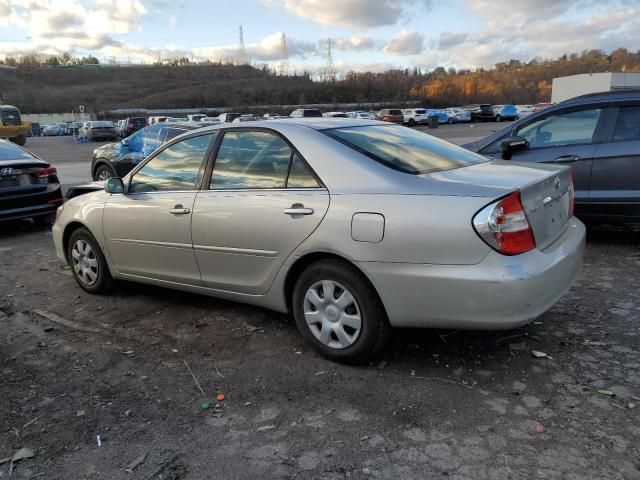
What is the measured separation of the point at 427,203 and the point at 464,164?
92cm

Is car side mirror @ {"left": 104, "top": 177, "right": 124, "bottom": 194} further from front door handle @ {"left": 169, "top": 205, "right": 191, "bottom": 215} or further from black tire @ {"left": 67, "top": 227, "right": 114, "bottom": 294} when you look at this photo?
front door handle @ {"left": 169, "top": 205, "right": 191, "bottom": 215}

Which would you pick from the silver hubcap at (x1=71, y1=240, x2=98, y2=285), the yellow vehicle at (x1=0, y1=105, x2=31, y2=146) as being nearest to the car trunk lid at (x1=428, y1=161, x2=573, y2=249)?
the silver hubcap at (x1=71, y1=240, x2=98, y2=285)

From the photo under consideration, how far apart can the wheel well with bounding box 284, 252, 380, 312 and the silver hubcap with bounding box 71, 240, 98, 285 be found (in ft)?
7.37

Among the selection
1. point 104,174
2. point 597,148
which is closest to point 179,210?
point 597,148

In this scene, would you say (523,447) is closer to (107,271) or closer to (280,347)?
(280,347)

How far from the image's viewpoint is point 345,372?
11.2 feet

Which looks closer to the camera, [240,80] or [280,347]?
[280,347]

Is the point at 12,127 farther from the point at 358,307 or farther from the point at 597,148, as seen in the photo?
the point at 358,307

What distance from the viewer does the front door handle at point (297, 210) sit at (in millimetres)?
3405

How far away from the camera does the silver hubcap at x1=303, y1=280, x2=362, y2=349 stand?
334 centimetres

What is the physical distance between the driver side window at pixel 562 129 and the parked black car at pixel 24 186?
675cm

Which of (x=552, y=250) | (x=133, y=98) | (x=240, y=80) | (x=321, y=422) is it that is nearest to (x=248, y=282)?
(x=321, y=422)

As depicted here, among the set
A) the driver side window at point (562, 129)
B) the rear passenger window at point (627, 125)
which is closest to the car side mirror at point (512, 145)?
the driver side window at point (562, 129)

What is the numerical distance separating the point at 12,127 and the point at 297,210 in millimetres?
37302
